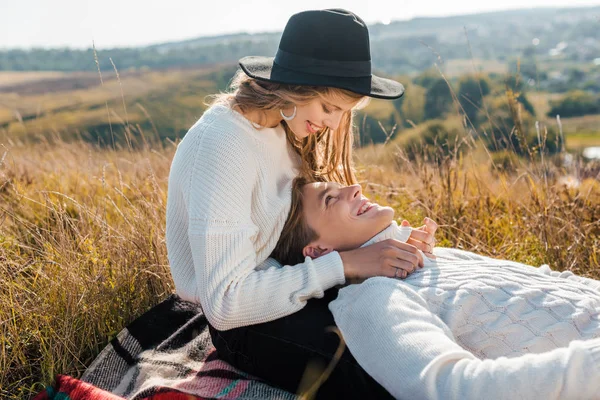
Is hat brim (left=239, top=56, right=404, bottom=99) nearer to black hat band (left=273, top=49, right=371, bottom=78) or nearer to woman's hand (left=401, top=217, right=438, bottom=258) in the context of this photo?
black hat band (left=273, top=49, right=371, bottom=78)

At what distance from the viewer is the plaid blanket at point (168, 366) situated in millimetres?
2693

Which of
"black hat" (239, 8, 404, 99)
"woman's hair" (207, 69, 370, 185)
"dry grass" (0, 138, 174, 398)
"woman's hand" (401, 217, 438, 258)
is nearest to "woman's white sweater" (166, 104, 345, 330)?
"woman's hair" (207, 69, 370, 185)

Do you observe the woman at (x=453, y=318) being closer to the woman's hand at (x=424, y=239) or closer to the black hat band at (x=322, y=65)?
the woman's hand at (x=424, y=239)

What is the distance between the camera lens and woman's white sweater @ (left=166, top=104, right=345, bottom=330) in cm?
259

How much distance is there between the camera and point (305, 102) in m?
2.75

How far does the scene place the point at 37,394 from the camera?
2750 mm

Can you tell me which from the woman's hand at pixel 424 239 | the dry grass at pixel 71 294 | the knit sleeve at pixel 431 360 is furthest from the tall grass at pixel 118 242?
the knit sleeve at pixel 431 360

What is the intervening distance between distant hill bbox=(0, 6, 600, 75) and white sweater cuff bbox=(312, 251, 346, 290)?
24.6 m

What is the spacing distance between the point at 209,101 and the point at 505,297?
6.13 feet

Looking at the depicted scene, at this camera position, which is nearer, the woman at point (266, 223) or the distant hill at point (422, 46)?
the woman at point (266, 223)

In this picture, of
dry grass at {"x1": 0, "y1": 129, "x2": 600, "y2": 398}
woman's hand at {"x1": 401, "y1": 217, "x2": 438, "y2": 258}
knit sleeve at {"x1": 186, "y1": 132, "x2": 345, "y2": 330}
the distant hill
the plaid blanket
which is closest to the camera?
knit sleeve at {"x1": 186, "y1": 132, "x2": 345, "y2": 330}

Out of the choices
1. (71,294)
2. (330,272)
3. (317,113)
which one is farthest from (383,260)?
(71,294)

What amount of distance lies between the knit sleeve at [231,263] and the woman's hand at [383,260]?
6 centimetres

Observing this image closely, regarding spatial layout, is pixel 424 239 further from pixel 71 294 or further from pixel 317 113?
pixel 71 294
